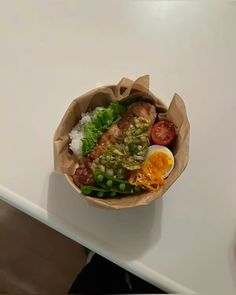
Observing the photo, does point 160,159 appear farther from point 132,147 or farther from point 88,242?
point 88,242

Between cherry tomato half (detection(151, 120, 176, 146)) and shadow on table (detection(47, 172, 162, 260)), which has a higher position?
cherry tomato half (detection(151, 120, 176, 146))

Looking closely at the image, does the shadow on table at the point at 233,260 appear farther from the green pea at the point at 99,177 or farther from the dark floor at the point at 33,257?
the dark floor at the point at 33,257

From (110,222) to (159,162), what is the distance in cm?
16

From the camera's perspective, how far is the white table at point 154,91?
0.90 m

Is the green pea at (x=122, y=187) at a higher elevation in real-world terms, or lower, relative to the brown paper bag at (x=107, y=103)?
lower

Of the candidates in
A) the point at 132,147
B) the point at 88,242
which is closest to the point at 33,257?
the point at 88,242

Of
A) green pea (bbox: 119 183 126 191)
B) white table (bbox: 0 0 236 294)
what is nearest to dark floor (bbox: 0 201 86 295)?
white table (bbox: 0 0 236 294)

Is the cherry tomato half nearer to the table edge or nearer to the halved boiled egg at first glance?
the halved boiled egg

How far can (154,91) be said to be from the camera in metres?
1.04

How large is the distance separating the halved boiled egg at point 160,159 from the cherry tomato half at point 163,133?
0.01 meters

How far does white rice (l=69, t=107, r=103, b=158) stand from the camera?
88 centimetres

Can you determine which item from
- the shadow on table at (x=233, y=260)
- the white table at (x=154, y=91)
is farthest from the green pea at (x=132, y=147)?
the shadow on table at (x=233, y=260)

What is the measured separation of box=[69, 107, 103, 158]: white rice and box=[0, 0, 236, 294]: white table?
9 centimetres

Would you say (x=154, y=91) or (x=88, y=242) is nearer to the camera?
(x=88, y=242)
